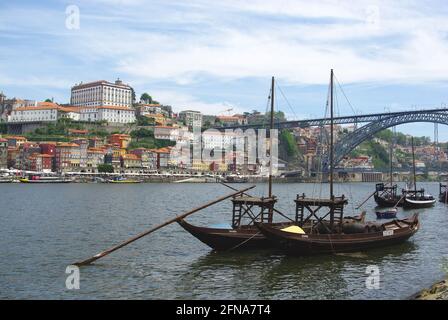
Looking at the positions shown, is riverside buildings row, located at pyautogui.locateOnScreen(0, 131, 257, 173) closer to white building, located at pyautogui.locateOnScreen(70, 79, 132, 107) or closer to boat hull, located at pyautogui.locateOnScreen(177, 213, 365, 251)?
white building, located at pyautogui.locateOnScreen(70, 79, 132, 107)

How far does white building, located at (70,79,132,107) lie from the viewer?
179375 millimetres

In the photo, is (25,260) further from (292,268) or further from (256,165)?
(256,165)

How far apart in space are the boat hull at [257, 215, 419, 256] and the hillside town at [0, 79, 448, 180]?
10180cm

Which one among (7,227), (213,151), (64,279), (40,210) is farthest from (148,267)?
(213,151)

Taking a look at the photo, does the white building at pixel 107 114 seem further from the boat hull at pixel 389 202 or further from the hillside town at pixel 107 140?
the boat hull at pixel 389 202

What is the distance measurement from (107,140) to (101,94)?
25361 mm

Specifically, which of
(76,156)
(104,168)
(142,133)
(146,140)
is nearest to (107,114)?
(142,133)

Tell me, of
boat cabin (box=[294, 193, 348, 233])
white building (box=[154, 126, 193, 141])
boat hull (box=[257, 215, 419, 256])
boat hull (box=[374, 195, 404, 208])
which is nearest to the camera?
boat hull (box=[257, 215, 419, 256])

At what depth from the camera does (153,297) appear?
18484 millimetres

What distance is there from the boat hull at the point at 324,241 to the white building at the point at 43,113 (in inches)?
5922

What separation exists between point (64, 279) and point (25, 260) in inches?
190

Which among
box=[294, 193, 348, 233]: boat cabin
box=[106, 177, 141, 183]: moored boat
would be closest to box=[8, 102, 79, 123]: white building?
box=[106, 177, 141, 183]: moored boat

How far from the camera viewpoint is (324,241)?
25938 mm

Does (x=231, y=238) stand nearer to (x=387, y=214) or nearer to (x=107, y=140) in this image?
(x=387, y=214)
